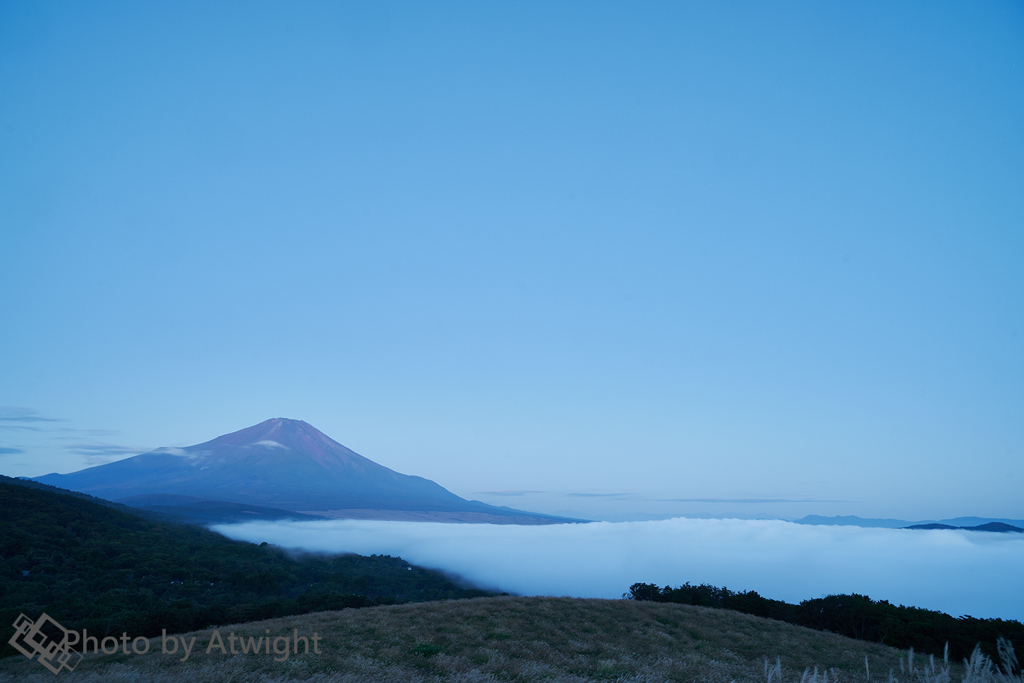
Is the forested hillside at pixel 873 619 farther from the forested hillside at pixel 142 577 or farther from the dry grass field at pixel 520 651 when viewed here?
the forested hillside at pixel 142 577

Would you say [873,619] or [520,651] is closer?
[520,651]

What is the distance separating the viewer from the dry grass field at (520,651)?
13.5 m

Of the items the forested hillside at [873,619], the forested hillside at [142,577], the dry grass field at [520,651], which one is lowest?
the forested hillside at [142,577]

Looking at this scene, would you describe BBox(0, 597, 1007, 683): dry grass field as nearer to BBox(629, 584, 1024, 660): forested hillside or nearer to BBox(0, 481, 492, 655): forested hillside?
BBox(629, 584, 1024, 660): forested hillside

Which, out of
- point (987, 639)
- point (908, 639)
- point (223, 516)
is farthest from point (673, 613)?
point (223, 516)

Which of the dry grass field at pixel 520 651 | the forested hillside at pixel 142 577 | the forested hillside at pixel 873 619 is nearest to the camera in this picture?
the dry grass field at pixel 520 651

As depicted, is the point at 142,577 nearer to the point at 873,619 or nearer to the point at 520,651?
the point at 520,651

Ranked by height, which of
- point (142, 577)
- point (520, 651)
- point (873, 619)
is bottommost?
point (142, 577)

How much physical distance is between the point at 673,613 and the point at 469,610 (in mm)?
10373

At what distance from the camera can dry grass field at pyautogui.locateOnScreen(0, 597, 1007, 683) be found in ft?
44.3

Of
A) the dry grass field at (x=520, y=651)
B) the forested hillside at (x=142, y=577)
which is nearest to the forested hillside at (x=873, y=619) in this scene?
the dry grass field at (x=520, y=651)

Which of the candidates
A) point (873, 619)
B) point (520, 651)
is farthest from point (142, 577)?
point (873, 619)

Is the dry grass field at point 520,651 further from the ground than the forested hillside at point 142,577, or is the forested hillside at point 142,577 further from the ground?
the dry grass field at point 520,651

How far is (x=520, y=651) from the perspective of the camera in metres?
17.1
